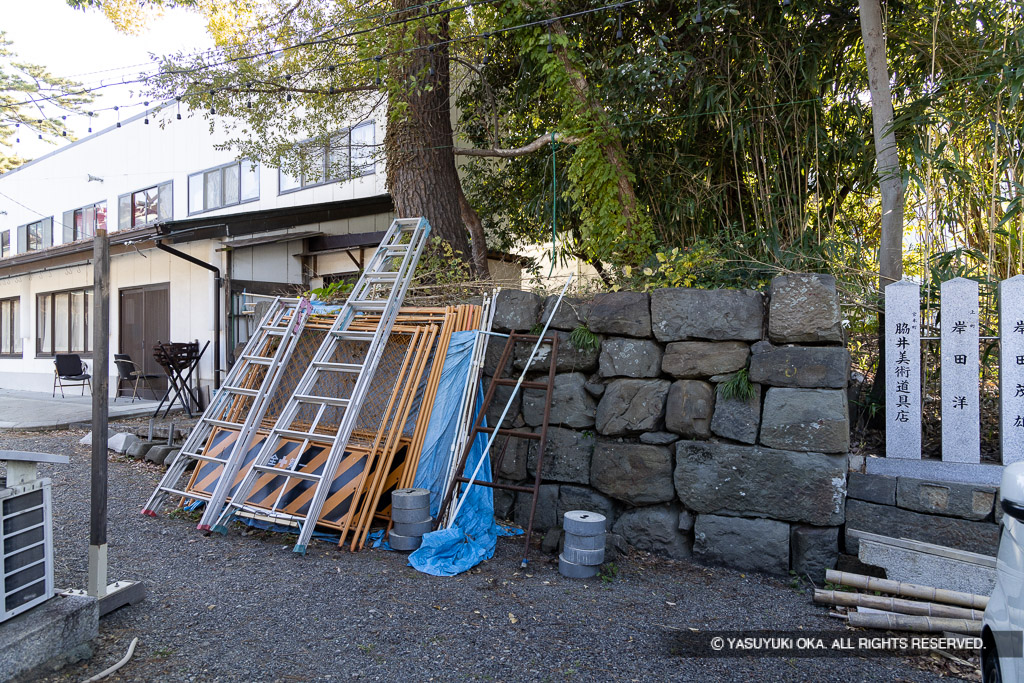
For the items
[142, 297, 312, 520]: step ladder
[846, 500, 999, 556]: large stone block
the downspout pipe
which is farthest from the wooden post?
the downspout pipe

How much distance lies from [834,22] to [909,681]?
17.6 ft

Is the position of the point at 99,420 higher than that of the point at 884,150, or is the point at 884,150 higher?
the point at 884,150

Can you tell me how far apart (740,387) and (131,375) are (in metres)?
9.69

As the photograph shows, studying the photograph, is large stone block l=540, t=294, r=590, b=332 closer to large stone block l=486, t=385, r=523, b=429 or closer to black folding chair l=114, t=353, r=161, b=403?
large stone block l=486, t=385, r=523, b=429

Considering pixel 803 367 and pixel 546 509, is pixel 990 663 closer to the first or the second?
pixel 803 367

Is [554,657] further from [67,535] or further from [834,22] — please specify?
[834,22]

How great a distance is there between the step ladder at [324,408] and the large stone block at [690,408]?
2.19 meters

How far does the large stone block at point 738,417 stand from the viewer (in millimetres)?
4246

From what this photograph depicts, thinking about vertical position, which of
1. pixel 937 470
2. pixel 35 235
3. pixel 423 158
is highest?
pixel 35 235

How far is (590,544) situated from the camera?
4.02m

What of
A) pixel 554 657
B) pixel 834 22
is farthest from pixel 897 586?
pixel 834 22

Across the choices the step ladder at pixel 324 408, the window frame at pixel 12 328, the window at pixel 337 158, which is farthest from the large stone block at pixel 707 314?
the window frame at pixel 12 328

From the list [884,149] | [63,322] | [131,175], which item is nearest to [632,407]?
[884,149]

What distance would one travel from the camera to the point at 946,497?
3.91 meters
